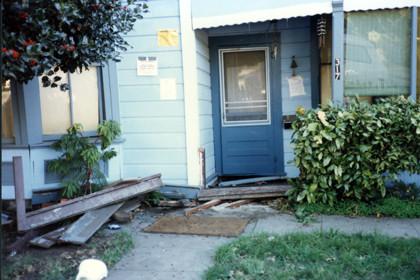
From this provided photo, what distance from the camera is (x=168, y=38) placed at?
5324mm

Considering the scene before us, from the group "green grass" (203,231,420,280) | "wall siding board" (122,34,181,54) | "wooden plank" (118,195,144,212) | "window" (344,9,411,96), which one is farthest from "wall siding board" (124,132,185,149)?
"window" (344,9,411,96)

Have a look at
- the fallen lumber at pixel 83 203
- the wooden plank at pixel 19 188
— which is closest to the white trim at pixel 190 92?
the fallen lumber at pixel 83 203

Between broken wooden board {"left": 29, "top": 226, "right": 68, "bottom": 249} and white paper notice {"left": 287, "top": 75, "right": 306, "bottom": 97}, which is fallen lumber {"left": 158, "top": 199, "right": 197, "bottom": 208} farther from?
white paper notice {"left": 287, "top": 75, "right": 306, "bottom": 97}

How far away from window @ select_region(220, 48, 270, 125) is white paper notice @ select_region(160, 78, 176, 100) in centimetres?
114

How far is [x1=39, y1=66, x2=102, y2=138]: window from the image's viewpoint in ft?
15.9

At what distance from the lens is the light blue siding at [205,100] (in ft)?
18.0

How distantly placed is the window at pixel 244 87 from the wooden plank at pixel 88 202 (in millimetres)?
1861

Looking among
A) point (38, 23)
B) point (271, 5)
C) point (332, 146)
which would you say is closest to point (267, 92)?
point (271, 5)

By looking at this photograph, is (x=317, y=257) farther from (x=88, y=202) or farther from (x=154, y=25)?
(x=154, y=25)

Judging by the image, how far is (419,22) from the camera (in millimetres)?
4707

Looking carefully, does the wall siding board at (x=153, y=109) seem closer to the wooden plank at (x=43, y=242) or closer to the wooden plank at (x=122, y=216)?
the wooden plank at (x=122, y=216)

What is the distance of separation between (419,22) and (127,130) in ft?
13.5

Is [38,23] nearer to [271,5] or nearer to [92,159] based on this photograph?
[92,159]

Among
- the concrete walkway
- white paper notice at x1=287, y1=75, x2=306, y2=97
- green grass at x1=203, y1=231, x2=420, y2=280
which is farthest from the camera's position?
white paper notice at x1=287, y1=75, x2=306, y2=97
